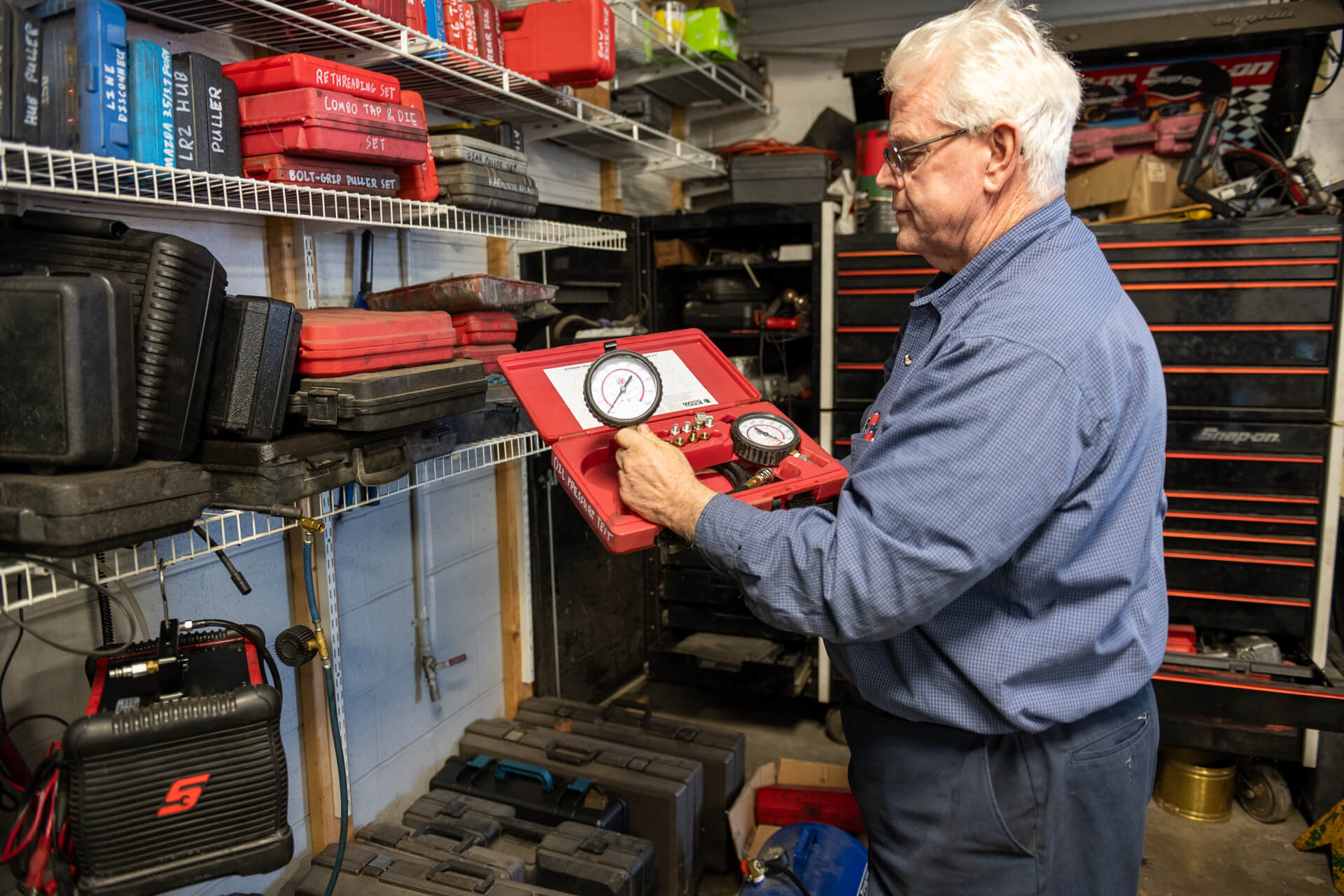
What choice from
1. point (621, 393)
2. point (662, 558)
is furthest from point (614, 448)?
point (662, 558)

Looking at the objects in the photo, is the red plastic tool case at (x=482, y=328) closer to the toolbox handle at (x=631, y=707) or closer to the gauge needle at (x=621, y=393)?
the gauge needle at (x=621, y=393)

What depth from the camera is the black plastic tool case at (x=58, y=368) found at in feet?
3.15

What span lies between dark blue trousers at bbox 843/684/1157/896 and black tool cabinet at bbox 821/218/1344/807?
4.37ft

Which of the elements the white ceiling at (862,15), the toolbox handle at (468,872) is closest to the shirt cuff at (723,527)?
the toolbox handle at (468,872)

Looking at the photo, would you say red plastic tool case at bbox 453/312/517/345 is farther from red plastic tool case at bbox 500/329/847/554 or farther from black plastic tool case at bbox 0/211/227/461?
black plastic tool case at bbox 0/211/227/461

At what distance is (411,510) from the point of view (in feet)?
7.17

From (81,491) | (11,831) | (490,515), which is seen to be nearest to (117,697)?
(11,831)

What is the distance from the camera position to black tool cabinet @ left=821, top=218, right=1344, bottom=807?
2219 millimetres

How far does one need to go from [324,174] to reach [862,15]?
8.35 ft

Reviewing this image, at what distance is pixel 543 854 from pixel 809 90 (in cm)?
287

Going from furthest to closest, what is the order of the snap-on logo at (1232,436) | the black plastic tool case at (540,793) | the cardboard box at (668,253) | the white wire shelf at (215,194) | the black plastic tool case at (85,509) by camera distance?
the cardboard box at (668,253)
the snap-on logo at (1232,436)
the black plastic tool case at (540,793)
the white wire shelf at (215,194)
the black plastic tool case at (85,509)

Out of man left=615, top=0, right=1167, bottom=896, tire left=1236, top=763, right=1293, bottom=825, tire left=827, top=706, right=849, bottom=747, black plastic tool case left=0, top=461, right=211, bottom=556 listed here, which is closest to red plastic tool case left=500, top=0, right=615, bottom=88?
man left=615, top=0, right=1167, bottom=896

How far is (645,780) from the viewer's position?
6.77 ft

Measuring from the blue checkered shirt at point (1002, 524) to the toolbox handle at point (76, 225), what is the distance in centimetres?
84
